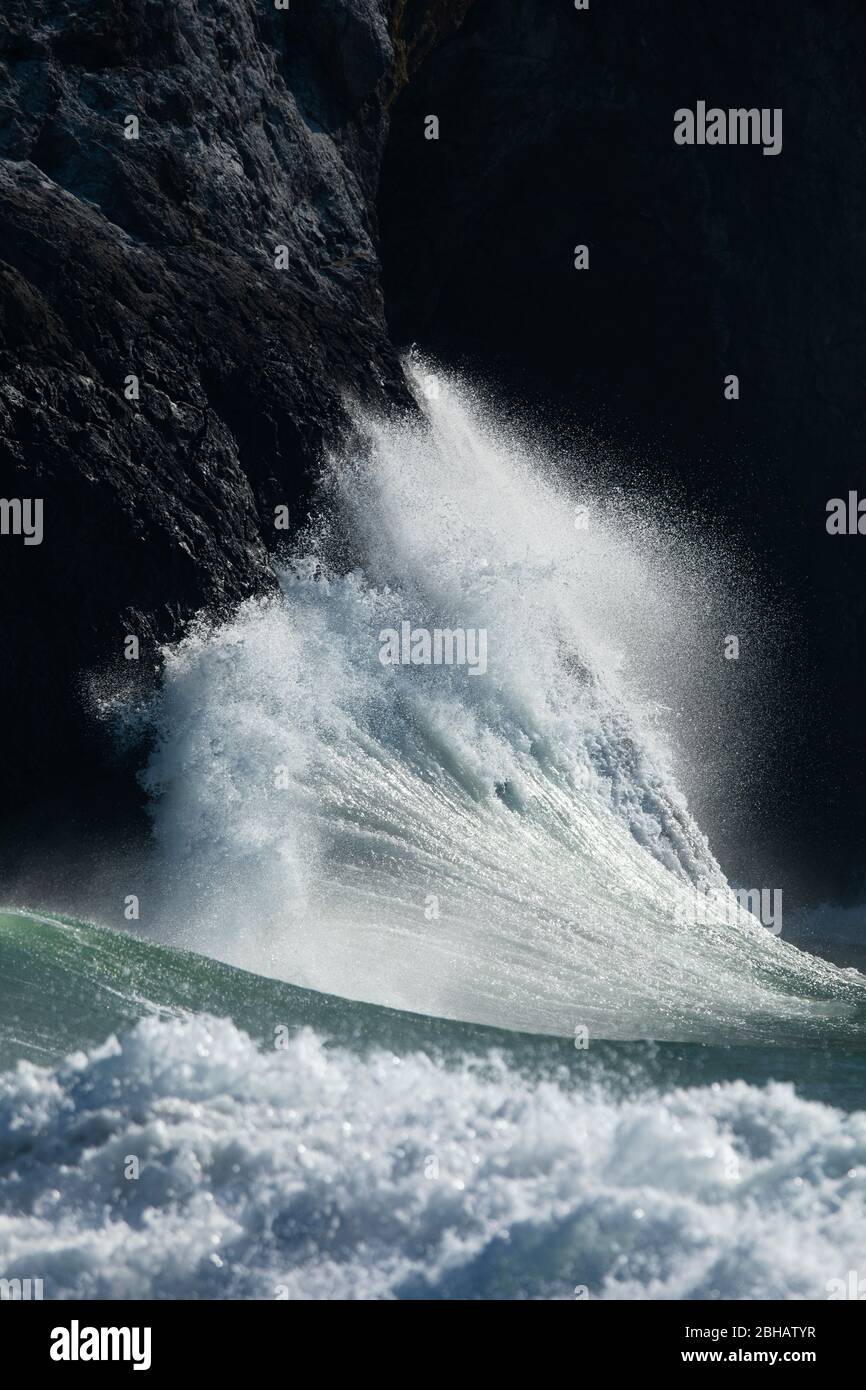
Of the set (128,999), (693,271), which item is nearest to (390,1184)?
(128,999)

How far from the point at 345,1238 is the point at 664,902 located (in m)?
7.08

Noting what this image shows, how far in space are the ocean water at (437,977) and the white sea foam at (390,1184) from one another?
0.01m

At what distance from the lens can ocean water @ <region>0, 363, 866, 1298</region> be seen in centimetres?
560

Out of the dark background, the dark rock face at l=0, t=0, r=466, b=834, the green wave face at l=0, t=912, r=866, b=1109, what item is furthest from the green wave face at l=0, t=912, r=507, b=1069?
the dark rock face at l=0, t=0, r=466, b=834

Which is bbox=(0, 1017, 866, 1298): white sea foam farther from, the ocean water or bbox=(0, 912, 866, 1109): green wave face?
bbox=(0, 912, 866, 1109): green wave face

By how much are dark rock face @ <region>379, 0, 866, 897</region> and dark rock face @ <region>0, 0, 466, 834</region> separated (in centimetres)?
263

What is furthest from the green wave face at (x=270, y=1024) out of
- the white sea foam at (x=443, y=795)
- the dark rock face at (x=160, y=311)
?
the dark rock face at (x=160, y=311)

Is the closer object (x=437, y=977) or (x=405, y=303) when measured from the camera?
(x=437, y=977)

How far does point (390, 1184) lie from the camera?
5.79 meters

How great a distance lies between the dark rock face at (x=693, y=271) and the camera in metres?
18.2

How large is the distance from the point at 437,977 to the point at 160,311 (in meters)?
6.44

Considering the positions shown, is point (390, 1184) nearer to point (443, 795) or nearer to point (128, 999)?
point (128, 999)

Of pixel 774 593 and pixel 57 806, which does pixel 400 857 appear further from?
pixel 774 593

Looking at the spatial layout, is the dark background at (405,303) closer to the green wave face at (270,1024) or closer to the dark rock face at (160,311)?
the dark rock face at (160,311)
